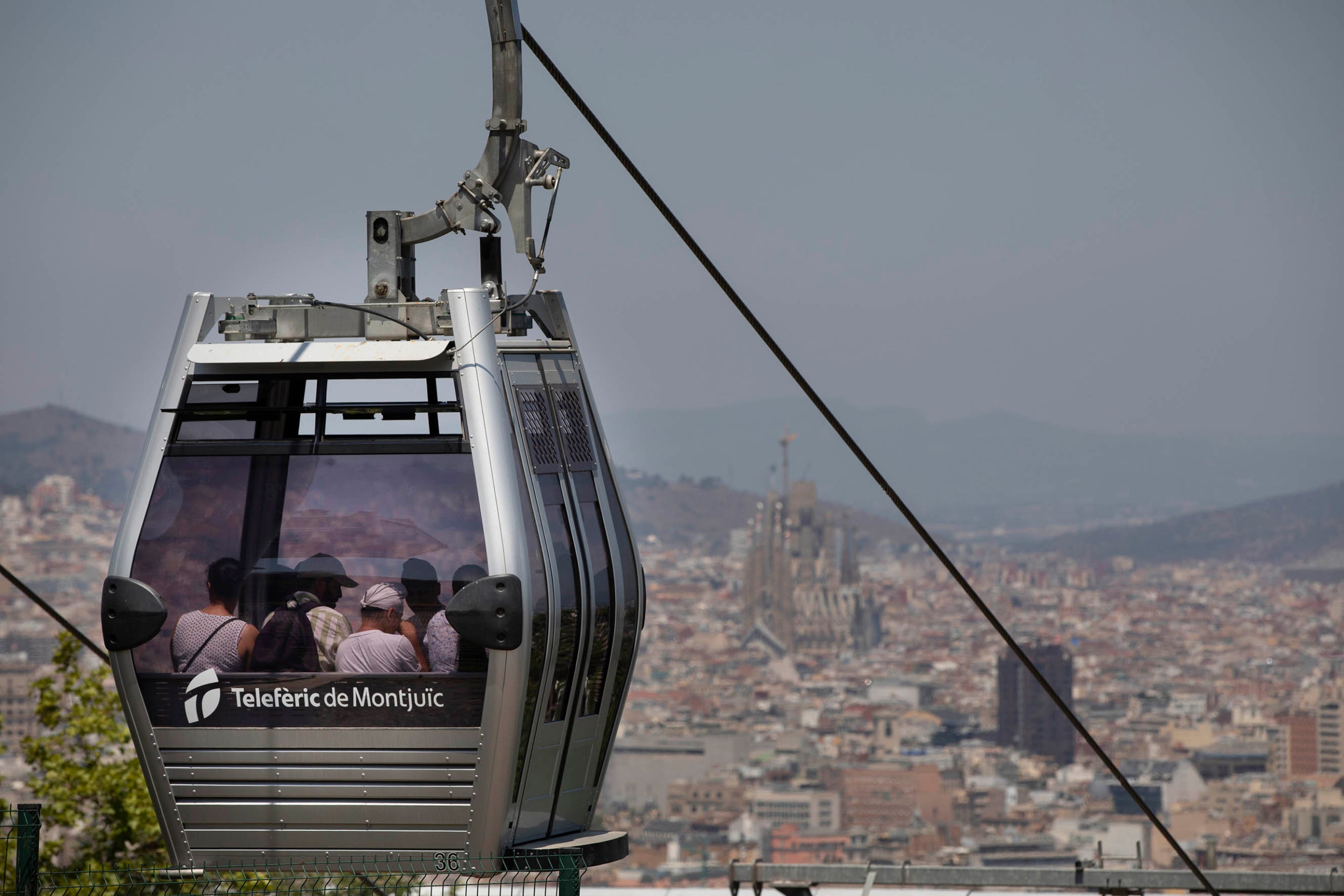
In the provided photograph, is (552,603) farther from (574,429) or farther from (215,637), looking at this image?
(215,637)

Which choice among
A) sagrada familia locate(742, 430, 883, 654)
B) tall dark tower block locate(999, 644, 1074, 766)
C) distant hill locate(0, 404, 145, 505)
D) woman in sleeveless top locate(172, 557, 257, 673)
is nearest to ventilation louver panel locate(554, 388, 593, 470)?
woman in sleeveless top locate(172, 557, 257, 673)

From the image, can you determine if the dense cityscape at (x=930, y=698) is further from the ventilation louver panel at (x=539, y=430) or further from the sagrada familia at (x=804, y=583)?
the ventilation louver panel at (x=539, y=430)

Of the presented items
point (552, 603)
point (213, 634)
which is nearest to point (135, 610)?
point (213, 634)

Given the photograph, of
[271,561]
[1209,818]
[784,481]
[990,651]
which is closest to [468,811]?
[271,561]

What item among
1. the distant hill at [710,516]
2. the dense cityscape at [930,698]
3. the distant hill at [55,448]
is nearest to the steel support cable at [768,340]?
the dense cityscape at [930,698]

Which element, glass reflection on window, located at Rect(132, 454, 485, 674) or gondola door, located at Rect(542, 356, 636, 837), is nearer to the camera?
glass reflection on window, located at Rect(132, 454, 485, 674)

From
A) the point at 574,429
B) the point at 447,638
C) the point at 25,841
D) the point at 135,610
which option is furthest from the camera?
the point at 574,429

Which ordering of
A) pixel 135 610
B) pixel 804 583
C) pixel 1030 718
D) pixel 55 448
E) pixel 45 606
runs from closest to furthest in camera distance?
pixel 135 610 → pixel 45 606 → pixel 55 448 → pixel 1030 718 → pixel 804 583

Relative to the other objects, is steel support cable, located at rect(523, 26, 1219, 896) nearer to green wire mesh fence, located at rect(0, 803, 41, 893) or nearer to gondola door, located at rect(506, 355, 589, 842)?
gondola door, located at rect(506, 355, 589, 842)
